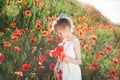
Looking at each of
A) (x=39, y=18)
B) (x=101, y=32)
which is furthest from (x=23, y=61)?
(x=101, y=32)

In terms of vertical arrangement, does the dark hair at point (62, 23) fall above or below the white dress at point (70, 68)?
above

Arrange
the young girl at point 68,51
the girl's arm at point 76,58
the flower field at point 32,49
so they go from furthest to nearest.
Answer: the flower field at point 32,49, the young girl at point 68,51, the girl's arm at point 76,58

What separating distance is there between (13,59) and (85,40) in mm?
2055

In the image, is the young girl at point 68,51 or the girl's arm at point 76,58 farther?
the young girl at point 68,51

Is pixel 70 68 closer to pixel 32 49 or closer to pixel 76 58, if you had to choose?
pixel 76 58

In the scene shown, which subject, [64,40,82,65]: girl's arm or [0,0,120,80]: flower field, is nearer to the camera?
[64,40,82,65]: girl's arm

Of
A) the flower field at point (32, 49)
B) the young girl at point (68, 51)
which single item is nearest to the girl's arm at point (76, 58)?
the young girl at point (68, 51)

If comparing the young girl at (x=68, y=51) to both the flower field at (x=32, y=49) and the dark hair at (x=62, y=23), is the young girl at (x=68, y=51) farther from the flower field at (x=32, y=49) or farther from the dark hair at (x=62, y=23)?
the flower field at (x=32, y=49)

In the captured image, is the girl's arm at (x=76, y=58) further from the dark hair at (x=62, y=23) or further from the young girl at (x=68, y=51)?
the dark hair at (x=62, y=23)

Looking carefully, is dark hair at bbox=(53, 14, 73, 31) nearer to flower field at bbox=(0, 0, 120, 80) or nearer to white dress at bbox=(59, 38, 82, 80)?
white dress at bbox=(59, 38, 82, 80)

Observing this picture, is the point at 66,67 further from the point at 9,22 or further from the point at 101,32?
the point at 101,32

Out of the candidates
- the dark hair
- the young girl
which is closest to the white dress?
the young girl

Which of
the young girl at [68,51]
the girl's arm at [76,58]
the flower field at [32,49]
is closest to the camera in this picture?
the girl's arm at [76,58]

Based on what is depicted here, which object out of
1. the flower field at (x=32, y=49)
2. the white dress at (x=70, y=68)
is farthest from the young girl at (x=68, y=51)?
the flower field at (x=32, y=49)
